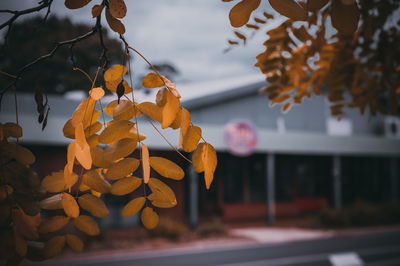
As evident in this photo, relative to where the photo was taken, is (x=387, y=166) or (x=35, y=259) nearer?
(x=35, y=259)

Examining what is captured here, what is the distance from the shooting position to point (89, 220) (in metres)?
1.24

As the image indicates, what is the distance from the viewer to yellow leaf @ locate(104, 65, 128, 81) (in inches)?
46.2

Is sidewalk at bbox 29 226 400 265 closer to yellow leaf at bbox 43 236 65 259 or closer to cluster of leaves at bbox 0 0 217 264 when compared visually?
yellow leaf at bbox 43 236 65 259

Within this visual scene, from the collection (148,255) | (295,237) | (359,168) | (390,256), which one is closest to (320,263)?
(390,256)

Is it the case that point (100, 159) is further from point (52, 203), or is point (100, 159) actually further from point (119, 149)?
point (52, 203)

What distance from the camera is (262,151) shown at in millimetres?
18500

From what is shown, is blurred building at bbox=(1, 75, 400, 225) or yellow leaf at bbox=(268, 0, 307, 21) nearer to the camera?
yellow leaf at bbox=(268, 0, 307, 21)

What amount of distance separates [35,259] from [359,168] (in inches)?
1014

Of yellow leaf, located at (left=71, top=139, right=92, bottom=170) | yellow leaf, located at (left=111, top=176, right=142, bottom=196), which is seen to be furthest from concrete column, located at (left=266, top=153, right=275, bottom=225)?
yellow leaf, located at (left=71, top=139, right=92, bottom=170)

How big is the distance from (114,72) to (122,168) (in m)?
0.31

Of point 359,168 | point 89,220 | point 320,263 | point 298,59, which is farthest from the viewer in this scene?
point 359,168

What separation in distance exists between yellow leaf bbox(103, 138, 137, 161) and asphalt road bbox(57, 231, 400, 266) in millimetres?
10064

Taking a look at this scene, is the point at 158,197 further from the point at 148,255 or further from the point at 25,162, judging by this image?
the point at 148,255

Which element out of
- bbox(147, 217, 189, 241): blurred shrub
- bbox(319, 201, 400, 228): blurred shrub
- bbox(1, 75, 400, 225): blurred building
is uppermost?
bbox(1, 75, 400, 225): blurred building
